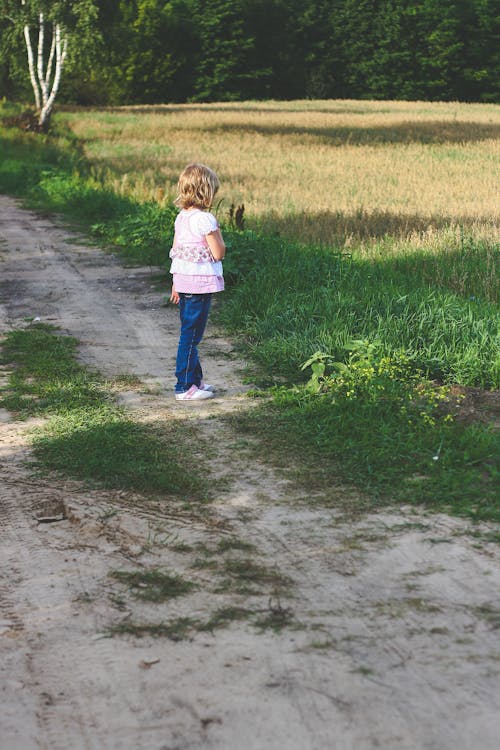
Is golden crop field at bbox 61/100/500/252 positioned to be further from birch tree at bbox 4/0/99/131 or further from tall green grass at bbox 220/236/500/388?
birch tree at bbox 4/0/99/131

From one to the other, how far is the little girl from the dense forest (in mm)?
60958

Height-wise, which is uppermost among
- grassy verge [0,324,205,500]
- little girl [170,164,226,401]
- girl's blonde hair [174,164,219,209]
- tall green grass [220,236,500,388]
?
girl's blonde hair [174,164,219,209]

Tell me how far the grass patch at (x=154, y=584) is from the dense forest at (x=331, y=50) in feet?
210

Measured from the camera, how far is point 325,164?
79.7 feet

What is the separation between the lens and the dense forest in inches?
2635

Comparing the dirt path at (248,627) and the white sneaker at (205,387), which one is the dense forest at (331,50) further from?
the dirt path at (248,627)

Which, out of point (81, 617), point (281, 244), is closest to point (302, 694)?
point (81, 617)

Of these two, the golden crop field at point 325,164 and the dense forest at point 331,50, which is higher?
the dense forest at point 331,50

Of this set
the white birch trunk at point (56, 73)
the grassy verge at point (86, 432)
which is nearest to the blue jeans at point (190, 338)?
the grassy verge at point (86, 432)

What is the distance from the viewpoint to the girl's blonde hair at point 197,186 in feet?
21.5

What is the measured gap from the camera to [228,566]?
14.1 ft

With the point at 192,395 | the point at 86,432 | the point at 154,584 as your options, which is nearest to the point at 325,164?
the point at 192,395

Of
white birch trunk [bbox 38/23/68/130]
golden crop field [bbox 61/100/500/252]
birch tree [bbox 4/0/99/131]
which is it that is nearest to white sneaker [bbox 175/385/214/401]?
golden crop field [bbox 61/100/500/252]

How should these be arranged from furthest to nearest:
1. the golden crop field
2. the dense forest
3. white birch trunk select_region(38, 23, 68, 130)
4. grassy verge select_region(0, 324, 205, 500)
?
1. the dense forest
2. white birch trunk select_region(38, 23, 68, 130)
3. the golden crop field
4. grassy verge select_region(0, 324, 205, 500)
